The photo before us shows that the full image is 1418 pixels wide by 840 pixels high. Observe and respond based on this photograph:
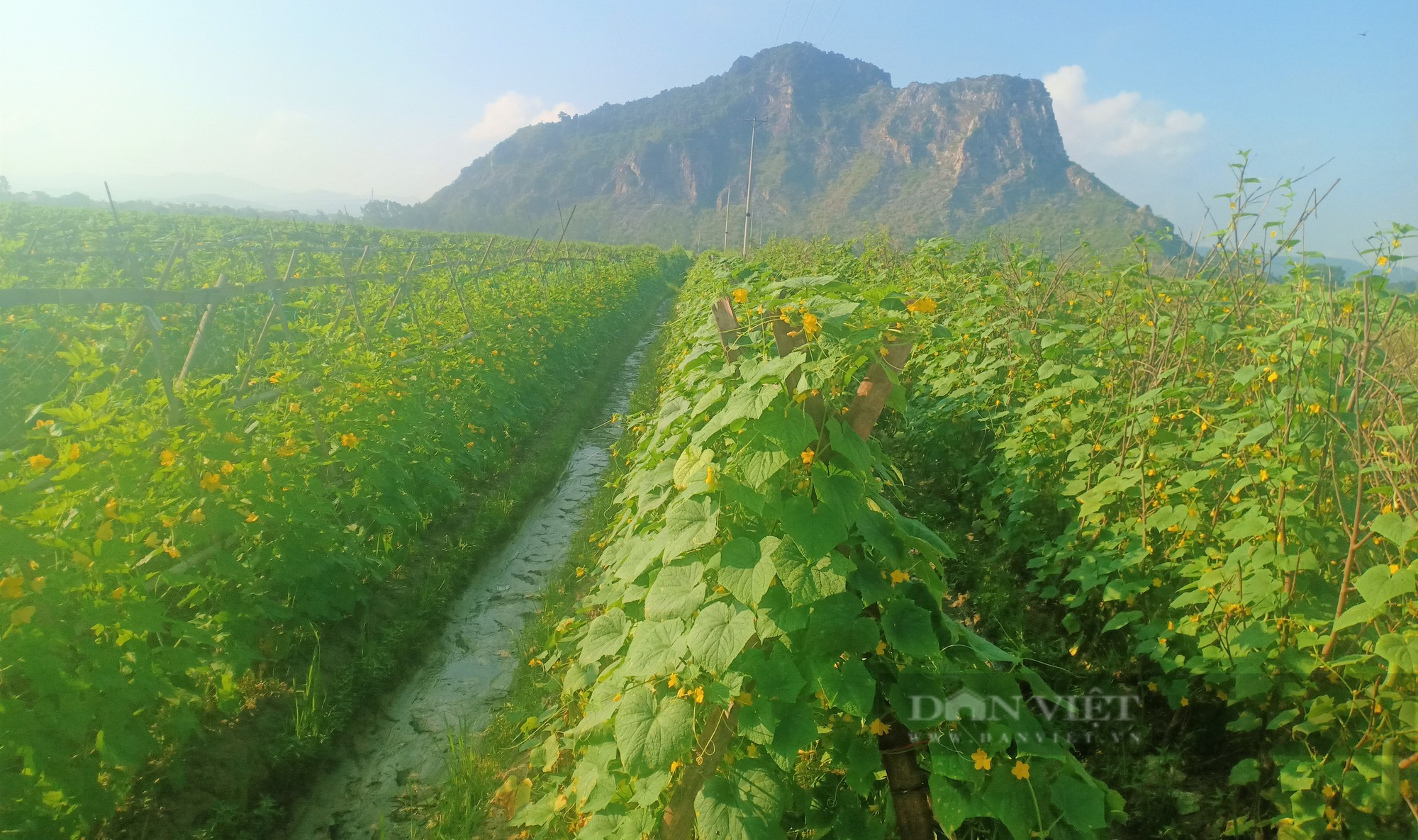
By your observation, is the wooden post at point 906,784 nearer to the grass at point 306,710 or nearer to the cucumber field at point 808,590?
the cucumber field at point 808,590

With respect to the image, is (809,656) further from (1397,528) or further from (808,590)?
(1397,528)

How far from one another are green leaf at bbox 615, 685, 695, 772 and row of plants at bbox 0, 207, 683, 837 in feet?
7.00

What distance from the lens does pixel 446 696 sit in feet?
14.3

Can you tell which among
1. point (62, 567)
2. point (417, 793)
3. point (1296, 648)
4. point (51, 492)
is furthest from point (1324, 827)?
point (51, 492)

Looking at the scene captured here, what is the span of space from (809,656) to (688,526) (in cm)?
59

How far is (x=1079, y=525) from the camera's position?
13.3ft

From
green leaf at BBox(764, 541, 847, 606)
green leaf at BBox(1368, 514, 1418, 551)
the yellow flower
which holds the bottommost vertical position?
the yellow flower

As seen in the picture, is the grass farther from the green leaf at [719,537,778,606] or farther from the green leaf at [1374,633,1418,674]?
the green leaf at [1374,633,1418,674]

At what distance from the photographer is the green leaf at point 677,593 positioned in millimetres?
2268

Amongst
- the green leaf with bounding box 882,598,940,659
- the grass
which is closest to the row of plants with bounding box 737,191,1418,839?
the green leaf with bounding box 882,598,940,659

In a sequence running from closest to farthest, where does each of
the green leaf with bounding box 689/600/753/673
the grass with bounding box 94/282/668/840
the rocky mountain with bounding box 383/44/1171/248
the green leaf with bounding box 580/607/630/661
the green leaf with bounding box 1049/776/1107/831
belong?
1. the green leaf with bounding box 1049/776/1107/831
2. the green leaf with bounding box 689/600/753/673
3. the green leaf with bounding box 580/607/630/661
4. the grass with bounding box 94/282/668/840
5. the rocky mountain with bounding box 383/44/1171/248

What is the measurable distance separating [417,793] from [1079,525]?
12.9 ft

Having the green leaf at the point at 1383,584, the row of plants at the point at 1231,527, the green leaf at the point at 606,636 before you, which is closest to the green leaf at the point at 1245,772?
the row of plants at the point at 1231,527

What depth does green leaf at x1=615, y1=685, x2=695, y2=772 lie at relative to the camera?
83.0 inches
